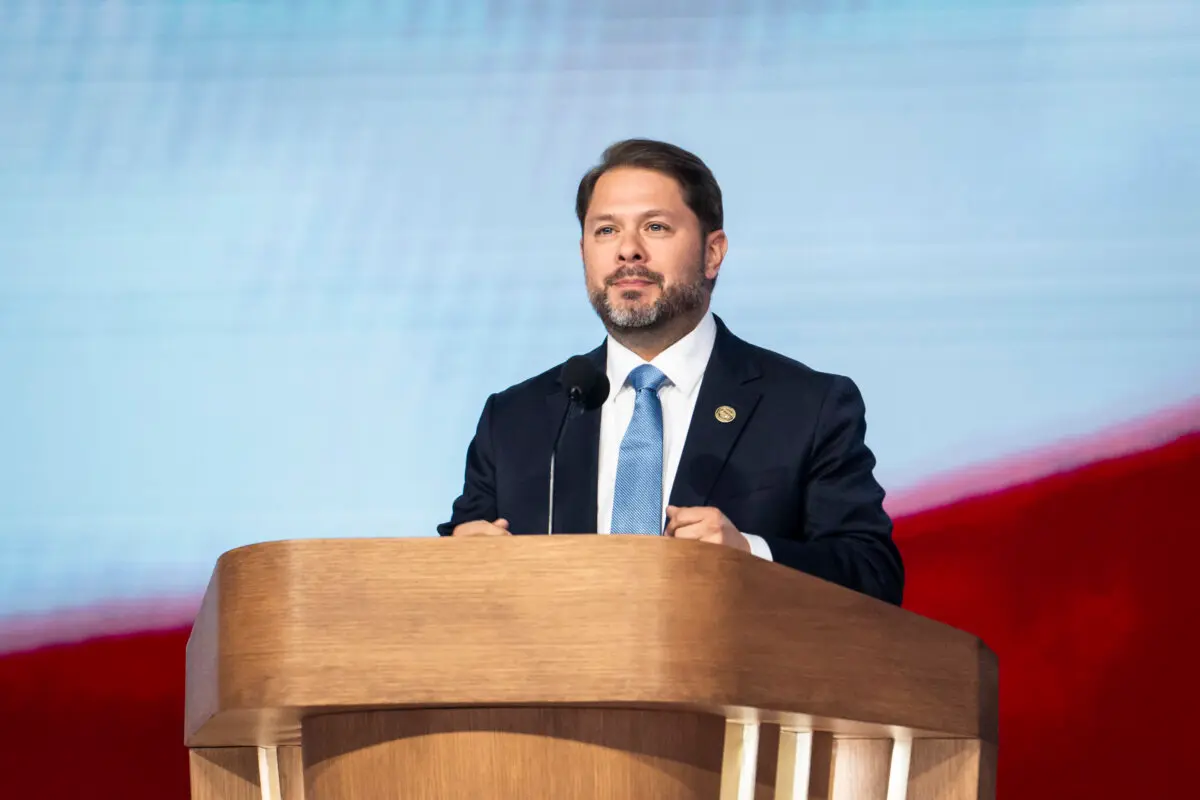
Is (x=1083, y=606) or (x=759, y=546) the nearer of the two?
(x=759, y=546)

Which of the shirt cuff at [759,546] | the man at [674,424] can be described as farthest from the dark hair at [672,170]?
the shirt cuff at [759,546]

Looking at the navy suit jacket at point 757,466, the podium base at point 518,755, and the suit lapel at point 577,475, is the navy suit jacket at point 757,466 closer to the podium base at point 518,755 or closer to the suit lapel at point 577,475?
the suit lapel at point 577,475

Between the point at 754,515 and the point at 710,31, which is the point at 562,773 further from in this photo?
the point at 710,31

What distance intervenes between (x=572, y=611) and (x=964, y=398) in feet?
6.89

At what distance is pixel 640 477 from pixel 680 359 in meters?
0.31

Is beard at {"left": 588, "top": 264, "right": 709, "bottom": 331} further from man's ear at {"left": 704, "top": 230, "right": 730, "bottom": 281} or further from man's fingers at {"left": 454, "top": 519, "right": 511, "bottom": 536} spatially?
man's fingers at {"left": 454, "top": 519, "right": 511, "bottom": 536}

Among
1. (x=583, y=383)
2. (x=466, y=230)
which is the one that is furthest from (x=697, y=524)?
(x=466, y=230)

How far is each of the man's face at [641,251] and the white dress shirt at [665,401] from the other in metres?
0.06

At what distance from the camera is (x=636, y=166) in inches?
117

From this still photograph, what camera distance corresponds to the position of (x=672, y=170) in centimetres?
296

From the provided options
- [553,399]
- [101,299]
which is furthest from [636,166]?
[101,299]

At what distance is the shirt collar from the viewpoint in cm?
285

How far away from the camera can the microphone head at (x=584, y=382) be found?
7.61 ft

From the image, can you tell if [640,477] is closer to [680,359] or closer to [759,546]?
[680,359]
